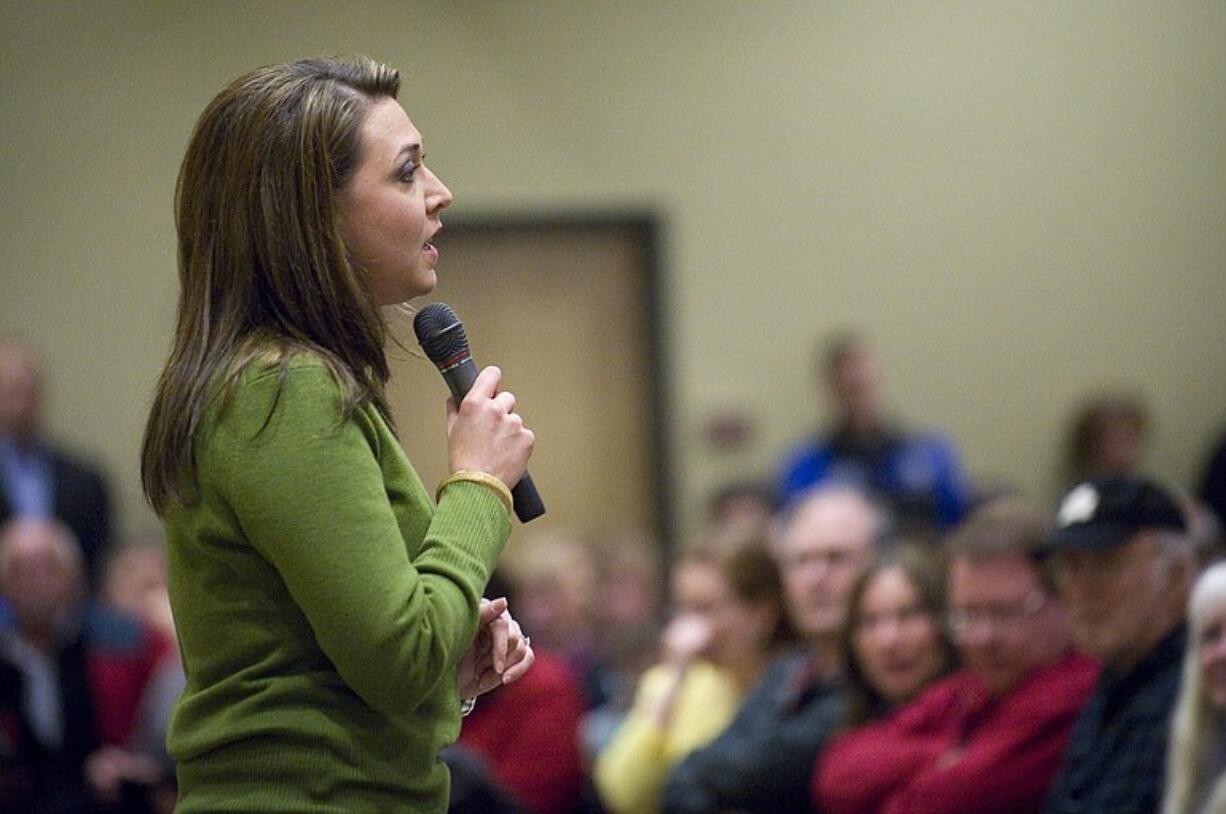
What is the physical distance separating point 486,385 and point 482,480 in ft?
0.31

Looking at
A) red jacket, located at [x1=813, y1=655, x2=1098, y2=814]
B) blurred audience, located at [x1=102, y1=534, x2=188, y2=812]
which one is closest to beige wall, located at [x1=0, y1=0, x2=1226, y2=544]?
blurred audience, located at [x1=102, y1=534, x2=188, y2=812]

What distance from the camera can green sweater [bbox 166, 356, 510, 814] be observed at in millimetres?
1478

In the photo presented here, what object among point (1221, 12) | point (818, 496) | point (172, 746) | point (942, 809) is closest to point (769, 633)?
point (818, 496)

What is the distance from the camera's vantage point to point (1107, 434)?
23.2 feet

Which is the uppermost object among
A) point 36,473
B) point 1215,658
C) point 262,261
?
point 262,261

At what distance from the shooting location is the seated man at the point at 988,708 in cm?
311

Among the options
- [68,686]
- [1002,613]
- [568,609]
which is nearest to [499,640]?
[1002,613]

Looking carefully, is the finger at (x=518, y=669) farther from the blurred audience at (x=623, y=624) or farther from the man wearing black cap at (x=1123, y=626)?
the blurred audience at (x=623, y=624)

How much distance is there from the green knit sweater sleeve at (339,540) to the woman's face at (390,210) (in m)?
0.13

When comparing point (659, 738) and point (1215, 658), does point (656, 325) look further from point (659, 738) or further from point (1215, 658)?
point (1215, 658)

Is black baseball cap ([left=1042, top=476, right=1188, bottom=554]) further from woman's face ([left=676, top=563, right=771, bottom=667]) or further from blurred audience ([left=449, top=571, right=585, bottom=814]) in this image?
blurred audience ([left=449, top=571, right=585, bottom=814])

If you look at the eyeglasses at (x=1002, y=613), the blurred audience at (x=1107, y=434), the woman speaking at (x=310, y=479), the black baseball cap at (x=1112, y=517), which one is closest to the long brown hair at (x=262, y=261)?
the woman speaking at (x=310, y=479)

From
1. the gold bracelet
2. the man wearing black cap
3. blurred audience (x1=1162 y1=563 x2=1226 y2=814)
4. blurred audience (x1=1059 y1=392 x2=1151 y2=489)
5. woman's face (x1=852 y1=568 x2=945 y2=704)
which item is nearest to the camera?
the gold bracelet

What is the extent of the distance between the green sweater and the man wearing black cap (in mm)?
1525
